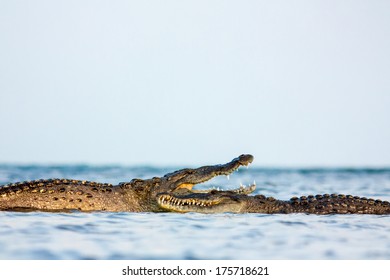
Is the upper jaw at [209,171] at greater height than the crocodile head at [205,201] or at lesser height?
greater

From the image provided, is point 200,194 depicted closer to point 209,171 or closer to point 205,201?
point 205,201

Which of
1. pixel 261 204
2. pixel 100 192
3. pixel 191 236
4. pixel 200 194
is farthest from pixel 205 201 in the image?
pixel 191 236

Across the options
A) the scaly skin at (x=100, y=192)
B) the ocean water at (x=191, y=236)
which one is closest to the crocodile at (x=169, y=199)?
the scaly skin at (x=100, y=192)

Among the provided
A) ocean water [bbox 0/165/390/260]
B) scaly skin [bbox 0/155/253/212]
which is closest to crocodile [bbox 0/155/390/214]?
scaly skin [bbox 0/155/253/212]

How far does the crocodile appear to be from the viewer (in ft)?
41.0

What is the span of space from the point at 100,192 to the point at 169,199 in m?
1.35

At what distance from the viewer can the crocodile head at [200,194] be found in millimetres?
12469

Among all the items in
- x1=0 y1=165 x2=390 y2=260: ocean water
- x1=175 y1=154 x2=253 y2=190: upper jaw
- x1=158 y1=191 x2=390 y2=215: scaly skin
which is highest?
x1=175 y1=154 x2=253 y2=190: upper jaw

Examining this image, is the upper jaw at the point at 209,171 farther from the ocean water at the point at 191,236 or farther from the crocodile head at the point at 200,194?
the ocean water at the point at 191,236

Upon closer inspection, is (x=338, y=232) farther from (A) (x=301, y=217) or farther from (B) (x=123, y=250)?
(B) (x=123, y=250)

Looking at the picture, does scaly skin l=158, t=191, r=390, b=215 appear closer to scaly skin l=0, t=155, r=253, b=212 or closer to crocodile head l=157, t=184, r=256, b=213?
crocodile head l=157, t=184, r=256, b=213

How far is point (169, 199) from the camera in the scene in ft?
42.0
